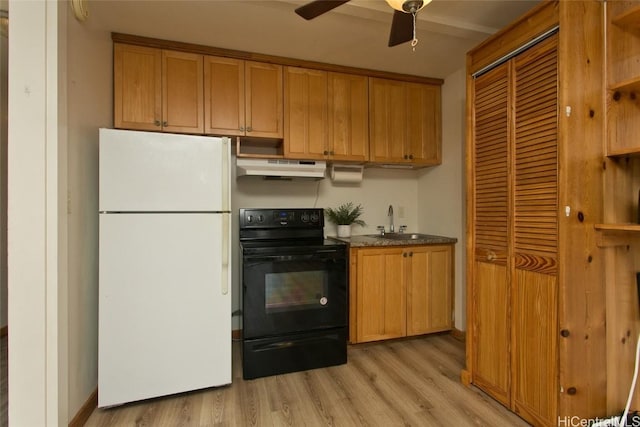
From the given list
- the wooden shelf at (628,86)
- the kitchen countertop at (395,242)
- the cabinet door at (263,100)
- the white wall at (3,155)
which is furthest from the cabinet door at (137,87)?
the wooden shelf at (628,86)

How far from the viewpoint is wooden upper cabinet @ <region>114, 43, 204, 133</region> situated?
225cm

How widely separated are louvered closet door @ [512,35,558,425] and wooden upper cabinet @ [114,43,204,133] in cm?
221

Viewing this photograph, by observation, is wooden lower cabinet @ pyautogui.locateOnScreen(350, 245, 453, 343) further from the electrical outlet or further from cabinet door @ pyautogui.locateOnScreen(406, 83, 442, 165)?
the electrical outlet

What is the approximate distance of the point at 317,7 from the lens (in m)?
1.36

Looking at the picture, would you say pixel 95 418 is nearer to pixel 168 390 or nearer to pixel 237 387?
pixel 168 390

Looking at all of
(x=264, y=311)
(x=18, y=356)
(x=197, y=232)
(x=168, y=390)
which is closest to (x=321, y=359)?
(x=264, y=311)

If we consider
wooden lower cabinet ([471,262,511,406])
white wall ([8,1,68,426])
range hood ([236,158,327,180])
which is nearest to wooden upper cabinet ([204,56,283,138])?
range hood ([236,158,327,180])

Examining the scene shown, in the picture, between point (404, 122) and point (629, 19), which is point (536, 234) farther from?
point (404, 122)

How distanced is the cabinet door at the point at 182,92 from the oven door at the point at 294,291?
1.15 metres

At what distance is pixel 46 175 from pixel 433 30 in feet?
8.09

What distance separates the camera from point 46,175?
146 cm

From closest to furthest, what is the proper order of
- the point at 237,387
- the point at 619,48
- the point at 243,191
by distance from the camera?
the point at 619,48 < the point at 237,387 < the point at 243,191

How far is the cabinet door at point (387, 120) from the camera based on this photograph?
9.38ft

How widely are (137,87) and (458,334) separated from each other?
3404mm
